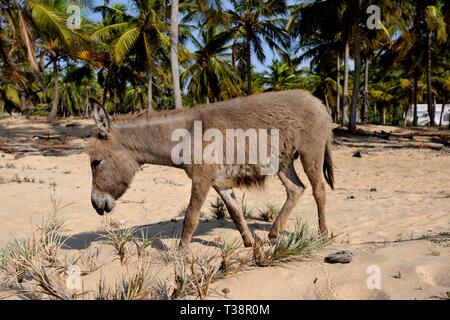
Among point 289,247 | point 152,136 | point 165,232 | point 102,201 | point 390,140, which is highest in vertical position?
point 152,136

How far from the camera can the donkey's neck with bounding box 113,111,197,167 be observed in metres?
4.89

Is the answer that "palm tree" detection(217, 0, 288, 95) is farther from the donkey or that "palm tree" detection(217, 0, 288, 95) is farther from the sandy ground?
the donkey

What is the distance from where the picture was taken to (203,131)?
15.6 ft

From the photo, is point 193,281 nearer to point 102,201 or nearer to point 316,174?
point 102,201

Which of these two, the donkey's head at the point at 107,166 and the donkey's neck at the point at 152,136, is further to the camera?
the donkey's neck at the point at 152,136

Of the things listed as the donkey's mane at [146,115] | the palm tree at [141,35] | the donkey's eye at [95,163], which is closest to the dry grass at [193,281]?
the donkey's eye at [95,163]

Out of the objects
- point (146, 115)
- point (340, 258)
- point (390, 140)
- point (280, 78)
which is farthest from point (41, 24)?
point (280, 78)

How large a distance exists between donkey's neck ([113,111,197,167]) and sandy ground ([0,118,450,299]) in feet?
4.09

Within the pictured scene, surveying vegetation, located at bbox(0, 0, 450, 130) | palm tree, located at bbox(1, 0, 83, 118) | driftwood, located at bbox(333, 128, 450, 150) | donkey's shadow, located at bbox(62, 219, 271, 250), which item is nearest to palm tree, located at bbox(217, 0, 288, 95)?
vegetation, located at bbox(0, 0, 450, 130)

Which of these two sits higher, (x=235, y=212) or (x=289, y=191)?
(x=289, y=191)

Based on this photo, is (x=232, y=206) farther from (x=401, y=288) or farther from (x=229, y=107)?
(x=401, y=288)

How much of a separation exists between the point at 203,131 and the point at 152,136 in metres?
0.66

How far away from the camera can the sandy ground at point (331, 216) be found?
3.38 m

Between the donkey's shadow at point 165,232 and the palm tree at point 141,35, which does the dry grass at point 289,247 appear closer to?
the donkey's shadow at point 165,232
